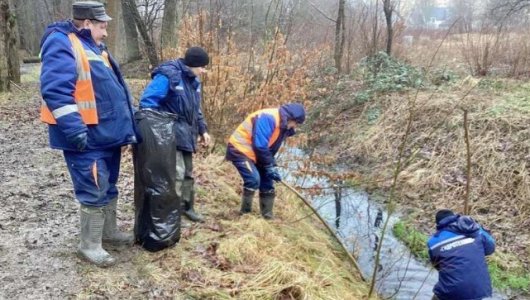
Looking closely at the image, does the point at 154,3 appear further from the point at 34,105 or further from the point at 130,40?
the point at 130,40

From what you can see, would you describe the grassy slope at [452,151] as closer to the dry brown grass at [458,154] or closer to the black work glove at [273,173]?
the dry brown grass at [458,154]

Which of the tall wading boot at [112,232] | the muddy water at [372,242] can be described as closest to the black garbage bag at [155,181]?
the tall wading boot at [112,232]

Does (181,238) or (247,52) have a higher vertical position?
(247,52)

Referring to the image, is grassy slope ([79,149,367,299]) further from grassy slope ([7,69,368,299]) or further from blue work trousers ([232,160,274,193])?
blue work trousers ([232,160,274,193])

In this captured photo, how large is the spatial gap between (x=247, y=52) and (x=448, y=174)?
4194 mm

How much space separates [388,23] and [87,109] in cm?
1177

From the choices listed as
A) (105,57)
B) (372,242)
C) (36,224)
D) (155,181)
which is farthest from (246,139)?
(372,242)

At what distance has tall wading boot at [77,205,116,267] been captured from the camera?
398 centimetres

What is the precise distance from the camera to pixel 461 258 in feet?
15.3

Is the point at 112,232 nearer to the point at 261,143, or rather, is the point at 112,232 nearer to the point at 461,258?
the point at 261,143

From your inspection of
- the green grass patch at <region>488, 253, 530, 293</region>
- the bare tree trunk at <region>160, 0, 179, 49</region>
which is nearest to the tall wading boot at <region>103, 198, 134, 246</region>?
the green grass patch at <region>488, 253, 530, 293</region>

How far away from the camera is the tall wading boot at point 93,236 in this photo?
13.1 feet

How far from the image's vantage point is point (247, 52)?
899 cm

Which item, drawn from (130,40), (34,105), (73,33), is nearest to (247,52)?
(73,33)
